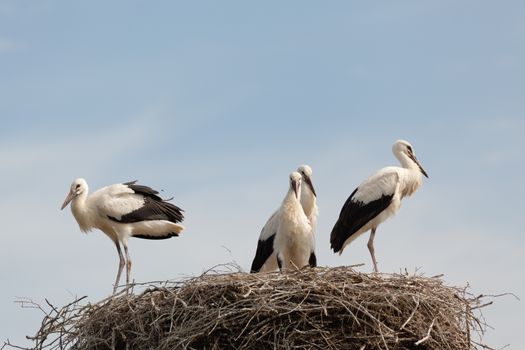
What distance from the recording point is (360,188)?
1345cm

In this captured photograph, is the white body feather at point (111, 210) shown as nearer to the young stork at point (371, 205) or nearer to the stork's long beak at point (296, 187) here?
the young stork at point (371, 205)

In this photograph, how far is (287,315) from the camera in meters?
8.89

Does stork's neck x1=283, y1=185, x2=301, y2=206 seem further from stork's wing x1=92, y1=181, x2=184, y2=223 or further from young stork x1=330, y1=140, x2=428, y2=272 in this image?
stork's wing x1=92, y1=181, x2=184, y2=223

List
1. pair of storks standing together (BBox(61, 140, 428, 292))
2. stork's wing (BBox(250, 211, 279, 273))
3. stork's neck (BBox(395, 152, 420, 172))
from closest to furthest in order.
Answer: stork's wing (BBox(250, 211, 279, 273))
pair of storks standing together (BBox(61, 140, 428, 292))
stork's neck (BBox(395, 152, 420, 172))

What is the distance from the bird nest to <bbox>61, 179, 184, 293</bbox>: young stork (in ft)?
14.4

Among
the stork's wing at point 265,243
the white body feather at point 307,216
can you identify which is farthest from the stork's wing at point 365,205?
the stork's wing at point 265,243

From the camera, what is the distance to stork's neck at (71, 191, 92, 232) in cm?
1390

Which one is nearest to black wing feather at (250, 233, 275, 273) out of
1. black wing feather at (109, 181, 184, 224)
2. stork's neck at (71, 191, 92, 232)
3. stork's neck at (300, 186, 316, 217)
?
stork's neck at (300, 186, 316, 217)

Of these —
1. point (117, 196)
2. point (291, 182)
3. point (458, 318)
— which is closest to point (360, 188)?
point (291, 182)

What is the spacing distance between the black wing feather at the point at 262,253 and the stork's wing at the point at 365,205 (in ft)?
5.25

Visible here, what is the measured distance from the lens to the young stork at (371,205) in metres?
13.4

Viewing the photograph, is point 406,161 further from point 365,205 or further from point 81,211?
point 81,211

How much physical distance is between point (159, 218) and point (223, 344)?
5390 mm

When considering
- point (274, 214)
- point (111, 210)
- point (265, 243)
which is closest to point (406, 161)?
point (274, 214)
